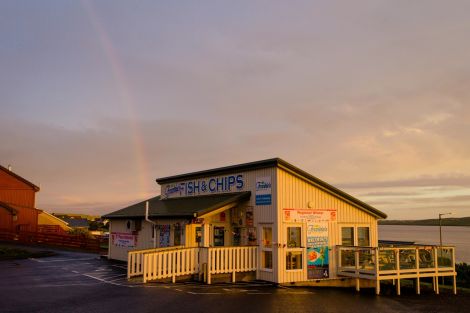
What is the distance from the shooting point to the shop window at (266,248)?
62.6 ft

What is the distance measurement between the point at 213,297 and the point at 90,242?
73.7 ft

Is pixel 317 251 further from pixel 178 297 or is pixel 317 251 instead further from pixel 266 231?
pixel 178 297

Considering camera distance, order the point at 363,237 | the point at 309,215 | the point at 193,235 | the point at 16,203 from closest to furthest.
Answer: the point at 309,215
the point at 193,235
the point at 363,237
the point at 16,203

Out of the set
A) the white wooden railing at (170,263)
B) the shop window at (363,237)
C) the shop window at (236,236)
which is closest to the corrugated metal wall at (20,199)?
the shop window at (236,236)

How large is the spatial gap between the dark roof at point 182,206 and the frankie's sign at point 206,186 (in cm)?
32

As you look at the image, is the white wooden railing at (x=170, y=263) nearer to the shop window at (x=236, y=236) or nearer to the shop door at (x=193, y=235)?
the shop door at (x=193, y=235)

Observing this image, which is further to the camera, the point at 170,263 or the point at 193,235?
the point at 193,235

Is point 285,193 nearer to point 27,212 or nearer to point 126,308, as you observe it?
point 126,308

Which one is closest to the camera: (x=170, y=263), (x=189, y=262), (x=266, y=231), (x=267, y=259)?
(x=170, y=263)

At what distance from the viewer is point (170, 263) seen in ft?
59.4

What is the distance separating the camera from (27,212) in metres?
46.7

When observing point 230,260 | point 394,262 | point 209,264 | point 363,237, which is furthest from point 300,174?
point 209,264

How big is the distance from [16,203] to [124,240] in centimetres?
2577

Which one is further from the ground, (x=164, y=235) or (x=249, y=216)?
(x=249, y=216)
